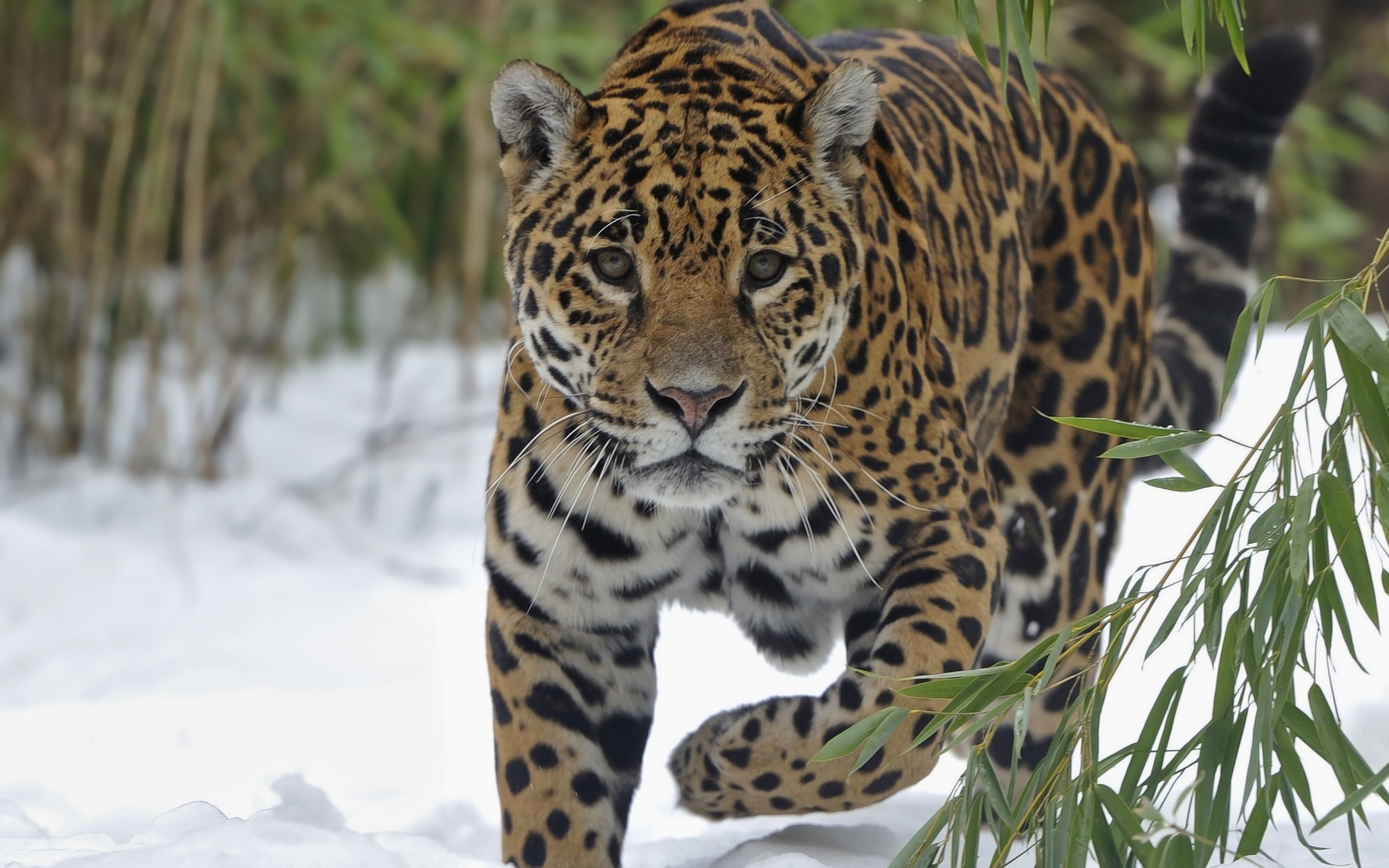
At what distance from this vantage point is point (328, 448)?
9.70 meters

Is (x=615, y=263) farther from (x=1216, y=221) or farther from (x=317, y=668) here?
(x=317, y=668)

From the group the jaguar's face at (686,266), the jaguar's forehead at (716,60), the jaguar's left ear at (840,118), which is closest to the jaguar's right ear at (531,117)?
the jaguar's face at (686,266)

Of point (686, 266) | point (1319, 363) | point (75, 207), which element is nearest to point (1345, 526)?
point (1319, 363)

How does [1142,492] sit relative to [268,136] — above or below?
below

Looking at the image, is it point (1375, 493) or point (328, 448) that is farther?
point (328, 448)

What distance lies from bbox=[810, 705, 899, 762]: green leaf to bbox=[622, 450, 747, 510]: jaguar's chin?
60 cm

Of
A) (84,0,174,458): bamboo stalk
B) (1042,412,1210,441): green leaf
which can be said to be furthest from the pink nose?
(84,0,174,458): bamboo stalk

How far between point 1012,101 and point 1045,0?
6.11 feet

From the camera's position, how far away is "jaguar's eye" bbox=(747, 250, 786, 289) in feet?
10.8

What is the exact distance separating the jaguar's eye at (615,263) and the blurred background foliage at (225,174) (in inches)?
173

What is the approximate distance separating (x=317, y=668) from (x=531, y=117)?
3529mm

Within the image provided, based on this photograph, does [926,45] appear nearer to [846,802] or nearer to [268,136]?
[846,802]

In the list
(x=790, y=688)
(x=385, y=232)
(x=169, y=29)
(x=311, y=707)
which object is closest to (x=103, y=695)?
(x=311, y=707)

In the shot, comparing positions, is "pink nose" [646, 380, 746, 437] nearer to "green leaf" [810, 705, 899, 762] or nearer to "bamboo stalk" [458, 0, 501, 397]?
"green leaf" [810, 705, 899, 762]
